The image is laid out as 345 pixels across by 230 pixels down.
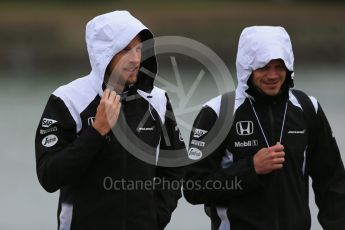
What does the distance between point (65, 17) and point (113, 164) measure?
58.8 feet

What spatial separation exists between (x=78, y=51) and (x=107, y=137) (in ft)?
49.2

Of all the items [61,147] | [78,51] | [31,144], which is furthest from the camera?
[78,51]

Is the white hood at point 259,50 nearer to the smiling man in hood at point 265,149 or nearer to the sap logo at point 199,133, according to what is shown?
the smiling man in hood at point 265,149

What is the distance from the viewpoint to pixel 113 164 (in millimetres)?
3992

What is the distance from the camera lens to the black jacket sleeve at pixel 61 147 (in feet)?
12.7

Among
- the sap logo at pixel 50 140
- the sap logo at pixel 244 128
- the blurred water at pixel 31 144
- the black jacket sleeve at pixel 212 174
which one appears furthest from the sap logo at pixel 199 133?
the blurred water at pixel 31 144

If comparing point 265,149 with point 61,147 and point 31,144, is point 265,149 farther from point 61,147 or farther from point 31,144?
point 31,144

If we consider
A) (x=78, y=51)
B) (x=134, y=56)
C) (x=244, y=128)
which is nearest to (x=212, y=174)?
(x=244, y=128)

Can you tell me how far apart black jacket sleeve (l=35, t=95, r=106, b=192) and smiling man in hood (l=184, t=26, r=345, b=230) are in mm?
549

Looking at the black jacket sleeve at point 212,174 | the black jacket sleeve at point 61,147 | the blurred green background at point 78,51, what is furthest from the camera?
the blurred green background at point 78,51

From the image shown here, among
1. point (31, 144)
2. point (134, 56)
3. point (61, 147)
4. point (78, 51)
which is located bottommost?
point (61, 147)

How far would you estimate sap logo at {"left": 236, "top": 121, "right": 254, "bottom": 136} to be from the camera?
4176 mm

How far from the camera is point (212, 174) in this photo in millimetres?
4191

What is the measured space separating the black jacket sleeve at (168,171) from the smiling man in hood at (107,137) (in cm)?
6
